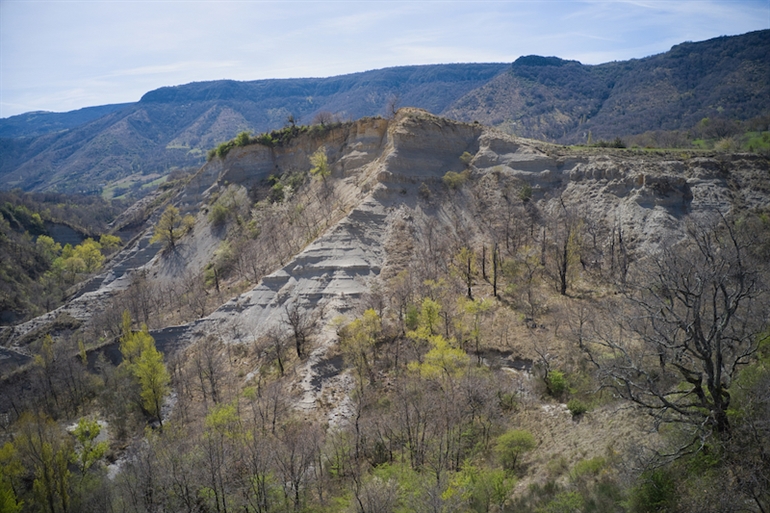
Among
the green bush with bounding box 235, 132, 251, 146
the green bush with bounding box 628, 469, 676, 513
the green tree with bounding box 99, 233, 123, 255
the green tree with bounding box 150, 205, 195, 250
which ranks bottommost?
the green bush with bounding box 628, 469, 676, 513

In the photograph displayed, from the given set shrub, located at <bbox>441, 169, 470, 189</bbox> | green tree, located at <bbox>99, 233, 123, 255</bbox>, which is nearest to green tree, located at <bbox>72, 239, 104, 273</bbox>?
green tree, located at <bbox>99, 233, 123, 255</bbox>

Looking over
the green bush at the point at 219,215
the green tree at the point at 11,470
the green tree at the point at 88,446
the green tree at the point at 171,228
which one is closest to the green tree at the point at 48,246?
the green tree at the point at 171,228

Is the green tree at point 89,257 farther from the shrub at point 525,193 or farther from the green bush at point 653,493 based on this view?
the green bush at point 653,493

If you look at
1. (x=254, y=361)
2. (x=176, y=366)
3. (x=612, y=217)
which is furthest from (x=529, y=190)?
(x=176, y=366)

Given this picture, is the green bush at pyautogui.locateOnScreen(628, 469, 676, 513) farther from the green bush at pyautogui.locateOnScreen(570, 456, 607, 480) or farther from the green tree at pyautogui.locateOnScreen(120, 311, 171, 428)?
the green tree at pyautogui.locateOnScreen(120, 311, 171, 428)

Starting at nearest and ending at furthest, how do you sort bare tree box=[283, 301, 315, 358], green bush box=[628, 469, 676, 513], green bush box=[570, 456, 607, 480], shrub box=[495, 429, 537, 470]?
green bush box=[628, 469, 676, 513]
green bush box=[570, 456, 607, 480]
shrub box=[495, 429, 537, 470]
bare tree box=[283, 301, 315, 358]

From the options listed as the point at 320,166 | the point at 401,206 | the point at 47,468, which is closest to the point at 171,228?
the point at 320,166
